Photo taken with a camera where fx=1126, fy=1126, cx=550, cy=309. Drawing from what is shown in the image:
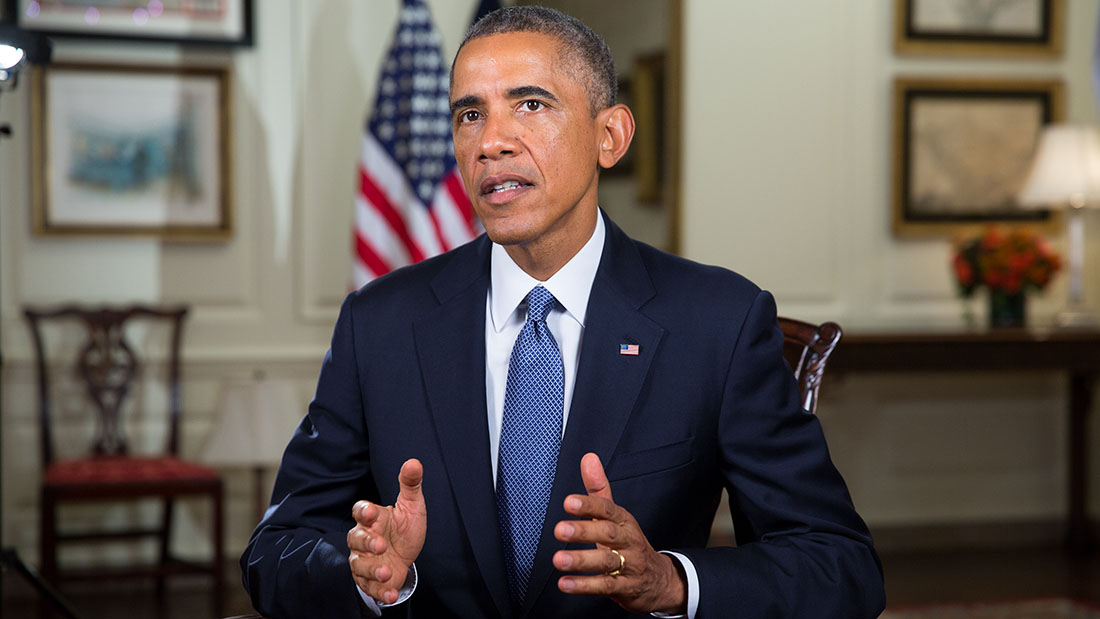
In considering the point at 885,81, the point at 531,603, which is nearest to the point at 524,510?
the point at 531,603

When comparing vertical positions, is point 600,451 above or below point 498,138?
below

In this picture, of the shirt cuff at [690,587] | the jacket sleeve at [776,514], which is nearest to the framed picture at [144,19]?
the jacket sleeve at [776,514]

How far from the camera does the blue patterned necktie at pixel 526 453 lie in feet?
4.87

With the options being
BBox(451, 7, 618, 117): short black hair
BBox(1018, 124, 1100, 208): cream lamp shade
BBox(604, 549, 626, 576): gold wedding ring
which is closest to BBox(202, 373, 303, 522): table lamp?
BBox(451, 7, 618, 117): short black hair

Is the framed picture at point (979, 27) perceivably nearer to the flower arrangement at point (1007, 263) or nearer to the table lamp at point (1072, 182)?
the table lamp at point (1072, 182)

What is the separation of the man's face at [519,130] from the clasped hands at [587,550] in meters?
0.40

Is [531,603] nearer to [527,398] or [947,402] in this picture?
[527,398]

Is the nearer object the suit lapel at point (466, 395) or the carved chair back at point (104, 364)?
the suit lapel at point (466, 395)

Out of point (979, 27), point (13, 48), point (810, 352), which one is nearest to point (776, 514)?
point (810, 352)

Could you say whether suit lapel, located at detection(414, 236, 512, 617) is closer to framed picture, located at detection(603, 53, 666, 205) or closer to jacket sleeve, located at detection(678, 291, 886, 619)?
jacket sleeve, located at detection(678, 291, 886, 619)

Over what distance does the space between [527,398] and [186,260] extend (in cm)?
325

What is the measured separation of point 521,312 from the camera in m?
1.59

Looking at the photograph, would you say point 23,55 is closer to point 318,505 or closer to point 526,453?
point 318,505

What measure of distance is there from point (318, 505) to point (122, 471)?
262 centimetres
